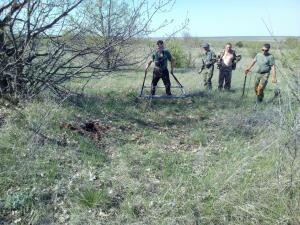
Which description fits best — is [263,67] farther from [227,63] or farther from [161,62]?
[161,62]

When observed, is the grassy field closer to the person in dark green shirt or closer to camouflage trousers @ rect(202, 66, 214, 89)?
the person in dark green shirt

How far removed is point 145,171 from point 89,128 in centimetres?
209

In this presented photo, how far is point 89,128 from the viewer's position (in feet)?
21.7

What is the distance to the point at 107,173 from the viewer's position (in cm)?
468

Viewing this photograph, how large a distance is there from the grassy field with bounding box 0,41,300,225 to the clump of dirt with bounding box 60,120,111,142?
0.04 m

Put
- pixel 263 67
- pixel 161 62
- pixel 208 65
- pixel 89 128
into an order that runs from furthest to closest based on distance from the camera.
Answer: pixel 208 65 < pixel 161 62 < pixel 263 67 < pixel 89 128

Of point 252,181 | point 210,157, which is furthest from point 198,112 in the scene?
point 252,181

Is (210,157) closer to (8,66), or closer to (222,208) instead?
(222,208)

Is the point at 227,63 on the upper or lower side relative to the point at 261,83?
upper

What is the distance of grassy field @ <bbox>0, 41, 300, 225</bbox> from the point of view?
144 inches

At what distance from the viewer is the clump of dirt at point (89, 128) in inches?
247

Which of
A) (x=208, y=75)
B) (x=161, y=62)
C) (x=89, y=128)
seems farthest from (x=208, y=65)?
(x=89, y=128)

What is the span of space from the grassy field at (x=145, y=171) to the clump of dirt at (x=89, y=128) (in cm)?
4

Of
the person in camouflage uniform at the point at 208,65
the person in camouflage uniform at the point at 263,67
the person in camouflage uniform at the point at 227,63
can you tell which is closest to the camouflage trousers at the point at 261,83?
the person in camouflage uniform at the point at 263,67
